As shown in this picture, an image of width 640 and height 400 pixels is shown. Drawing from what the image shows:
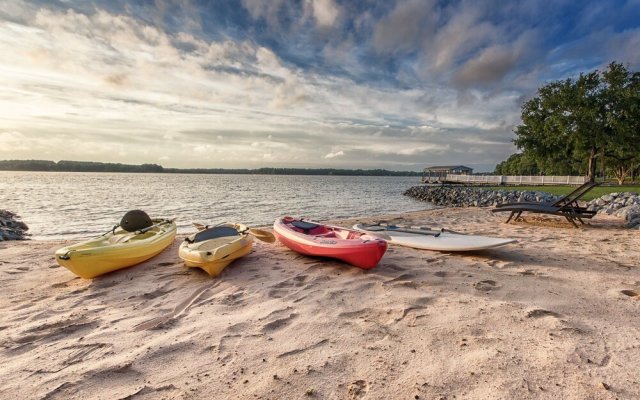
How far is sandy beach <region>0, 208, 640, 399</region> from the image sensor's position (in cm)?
272

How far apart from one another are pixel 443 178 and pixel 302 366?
57430 mm

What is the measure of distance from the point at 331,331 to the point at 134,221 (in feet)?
21.1

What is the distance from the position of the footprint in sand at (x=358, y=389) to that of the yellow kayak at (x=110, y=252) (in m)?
5.28

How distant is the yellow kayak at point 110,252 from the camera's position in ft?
18.7

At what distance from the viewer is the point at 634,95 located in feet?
83.7

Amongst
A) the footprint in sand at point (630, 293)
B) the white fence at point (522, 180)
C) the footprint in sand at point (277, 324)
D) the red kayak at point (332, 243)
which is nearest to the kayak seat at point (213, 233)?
the red kayak at point (332, 243)

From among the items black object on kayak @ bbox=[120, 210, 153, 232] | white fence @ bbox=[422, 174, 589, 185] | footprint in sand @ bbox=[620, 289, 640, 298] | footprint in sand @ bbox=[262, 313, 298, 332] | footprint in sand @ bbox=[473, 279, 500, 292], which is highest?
white fence @ bbox=[422, 174, 589, 185]

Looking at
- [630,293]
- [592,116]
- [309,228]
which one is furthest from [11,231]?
[592,116]

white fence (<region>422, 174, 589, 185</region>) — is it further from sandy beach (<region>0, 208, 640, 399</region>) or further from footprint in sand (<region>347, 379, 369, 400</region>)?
footprint in sand (<region>347, 379, 369, 400</region>)

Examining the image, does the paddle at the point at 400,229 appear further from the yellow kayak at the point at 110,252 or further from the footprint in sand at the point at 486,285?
the yellow kayak at the point at 110,252

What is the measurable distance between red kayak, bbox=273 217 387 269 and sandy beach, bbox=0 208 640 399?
265 mm

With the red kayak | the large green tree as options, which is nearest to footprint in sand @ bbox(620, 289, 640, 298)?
the red kayak

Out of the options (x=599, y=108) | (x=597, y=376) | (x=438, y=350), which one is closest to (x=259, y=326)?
(x=438, y=350)

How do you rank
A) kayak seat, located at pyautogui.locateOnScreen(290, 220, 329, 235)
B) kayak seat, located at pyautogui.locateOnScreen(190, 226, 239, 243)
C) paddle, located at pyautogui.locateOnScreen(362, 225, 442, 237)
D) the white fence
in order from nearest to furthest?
kayak seat, located at pyautogui.locateOnScreen(190, 226, 239, 243), paddle, located at pyautogui.locateOnScreen(362, 225, 442, 237), kayak seat, located at pyautogui.locateOnScreen(290, 220, 329, 235), the white fence
